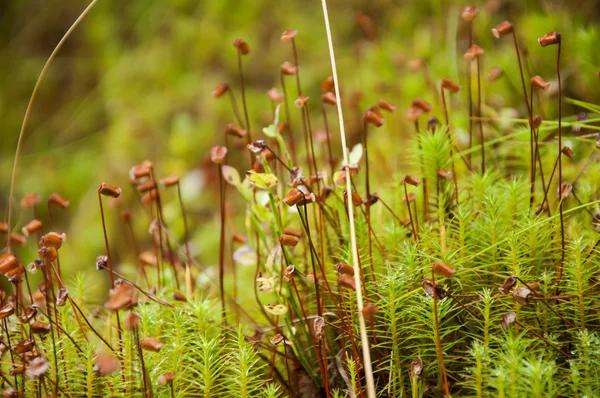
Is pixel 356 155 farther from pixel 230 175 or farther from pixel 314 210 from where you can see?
pixel 230 175

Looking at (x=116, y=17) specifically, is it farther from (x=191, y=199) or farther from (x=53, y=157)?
(x=191, y=199)

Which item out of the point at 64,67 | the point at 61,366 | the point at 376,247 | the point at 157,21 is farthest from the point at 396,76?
the point at 64,67

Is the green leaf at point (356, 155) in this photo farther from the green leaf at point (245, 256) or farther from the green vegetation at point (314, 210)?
the green leaf at point (245, 256)

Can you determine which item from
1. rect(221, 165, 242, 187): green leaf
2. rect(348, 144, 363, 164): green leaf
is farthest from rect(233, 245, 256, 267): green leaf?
rect(348, 144, 363, 164): green leaf

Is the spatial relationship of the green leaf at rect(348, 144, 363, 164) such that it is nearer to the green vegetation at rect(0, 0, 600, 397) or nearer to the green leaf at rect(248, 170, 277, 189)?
the green vegetation at rect(0, 0, 600, 397)

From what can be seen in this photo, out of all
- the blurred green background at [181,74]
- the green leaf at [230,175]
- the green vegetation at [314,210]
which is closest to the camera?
the green vegetation at [314,210]

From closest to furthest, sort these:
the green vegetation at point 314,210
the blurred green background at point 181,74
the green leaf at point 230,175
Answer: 1. the green vegetation at point 314,210
2. the green leaf at point 230,175
3. the blurred green background at point 181,74

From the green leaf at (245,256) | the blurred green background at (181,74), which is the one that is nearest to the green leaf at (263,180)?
the green leaf at (245,256)
